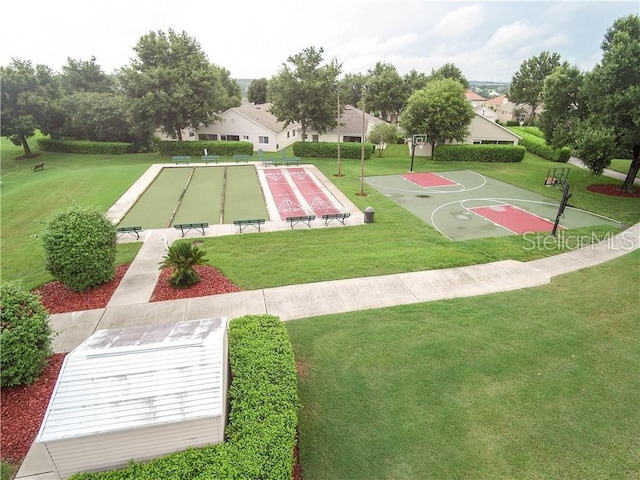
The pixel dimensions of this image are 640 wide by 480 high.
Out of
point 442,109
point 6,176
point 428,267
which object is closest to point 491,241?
point 428,267

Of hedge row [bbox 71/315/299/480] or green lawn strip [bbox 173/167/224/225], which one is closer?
hedge row [bbox 71/315/299/480]

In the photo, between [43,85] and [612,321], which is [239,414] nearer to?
[612,321]

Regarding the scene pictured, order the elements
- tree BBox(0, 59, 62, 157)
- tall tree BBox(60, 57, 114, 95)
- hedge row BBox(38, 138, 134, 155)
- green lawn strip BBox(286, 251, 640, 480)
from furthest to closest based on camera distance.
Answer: tall tree BBox(60, 57, 114, 95) → hedge row BBox(38, 138, 134, 155) → tree BBox(0, 59, 62, 157) → green lawn strip BBox(286, 251, 640, 480)

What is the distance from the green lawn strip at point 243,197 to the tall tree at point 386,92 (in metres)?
36.9

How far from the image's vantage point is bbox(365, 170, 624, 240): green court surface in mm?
18250

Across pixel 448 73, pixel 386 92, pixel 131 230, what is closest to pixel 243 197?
pixel 131 230

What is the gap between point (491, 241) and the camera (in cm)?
1591

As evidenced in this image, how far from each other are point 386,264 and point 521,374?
19.9 feet

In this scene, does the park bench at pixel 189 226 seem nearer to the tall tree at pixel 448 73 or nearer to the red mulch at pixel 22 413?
the red mulch at pixel 22 413

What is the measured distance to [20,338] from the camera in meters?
7.56

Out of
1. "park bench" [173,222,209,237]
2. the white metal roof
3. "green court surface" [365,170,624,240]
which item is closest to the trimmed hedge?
"green court surface" [365,170,624,240]

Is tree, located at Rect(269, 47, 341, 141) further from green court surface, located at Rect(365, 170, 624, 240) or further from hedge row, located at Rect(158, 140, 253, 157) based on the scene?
green court surface, located at Rect(365, 170, 624, 240)

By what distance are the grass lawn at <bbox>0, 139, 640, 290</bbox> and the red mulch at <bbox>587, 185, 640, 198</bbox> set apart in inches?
31.5

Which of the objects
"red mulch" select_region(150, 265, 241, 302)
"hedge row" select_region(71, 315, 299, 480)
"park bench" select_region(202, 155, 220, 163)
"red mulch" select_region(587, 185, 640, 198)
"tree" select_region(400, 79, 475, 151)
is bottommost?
"red mulch" select_region(150, 265, 241, 302)
